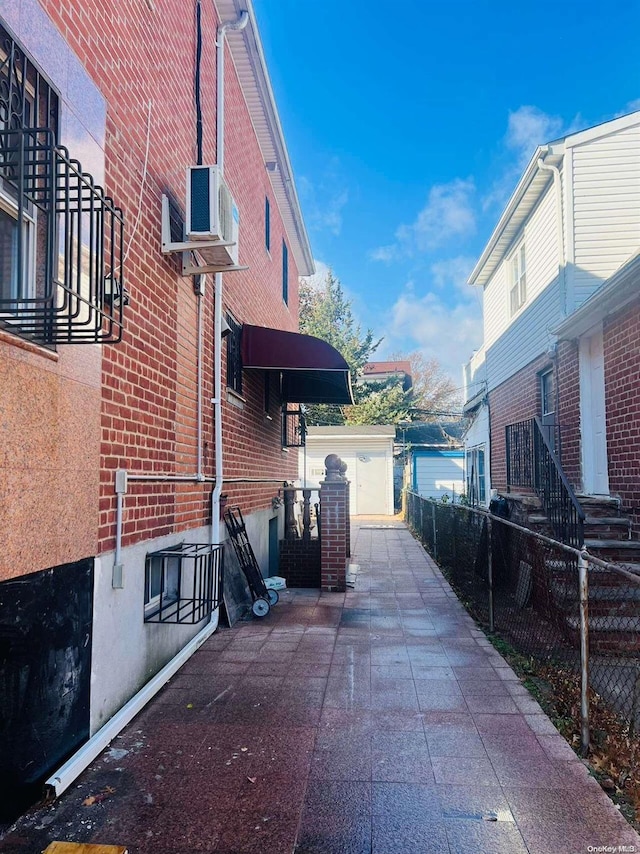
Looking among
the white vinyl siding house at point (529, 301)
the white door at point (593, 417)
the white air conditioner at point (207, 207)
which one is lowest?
the white door at point (593, 417)

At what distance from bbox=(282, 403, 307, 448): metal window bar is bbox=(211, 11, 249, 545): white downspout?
4718mm

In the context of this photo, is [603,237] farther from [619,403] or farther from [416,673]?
[416,673]

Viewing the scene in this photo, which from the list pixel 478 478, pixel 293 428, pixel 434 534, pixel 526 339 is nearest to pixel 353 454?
pixel 478 478

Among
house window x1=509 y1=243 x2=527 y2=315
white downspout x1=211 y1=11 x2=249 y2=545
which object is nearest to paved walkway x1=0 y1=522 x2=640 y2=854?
white downspout x1=211 y1=11 x2=249 y2=545

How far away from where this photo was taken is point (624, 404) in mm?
6555

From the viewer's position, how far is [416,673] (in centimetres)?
428

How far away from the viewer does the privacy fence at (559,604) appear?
11.3 feet

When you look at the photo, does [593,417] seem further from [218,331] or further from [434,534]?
[218,331]

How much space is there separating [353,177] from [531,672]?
2846 centimetres

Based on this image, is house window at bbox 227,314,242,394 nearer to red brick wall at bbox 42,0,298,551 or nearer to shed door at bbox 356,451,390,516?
red brick wall at bbox 42,0,298,551

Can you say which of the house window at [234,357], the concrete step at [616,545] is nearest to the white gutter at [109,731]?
the house window at [234,357]

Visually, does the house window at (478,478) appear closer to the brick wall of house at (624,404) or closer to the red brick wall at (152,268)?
the brick wall of house at (624,404)

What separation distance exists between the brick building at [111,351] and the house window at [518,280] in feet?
19.3

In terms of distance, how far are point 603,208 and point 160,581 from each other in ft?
27.1
